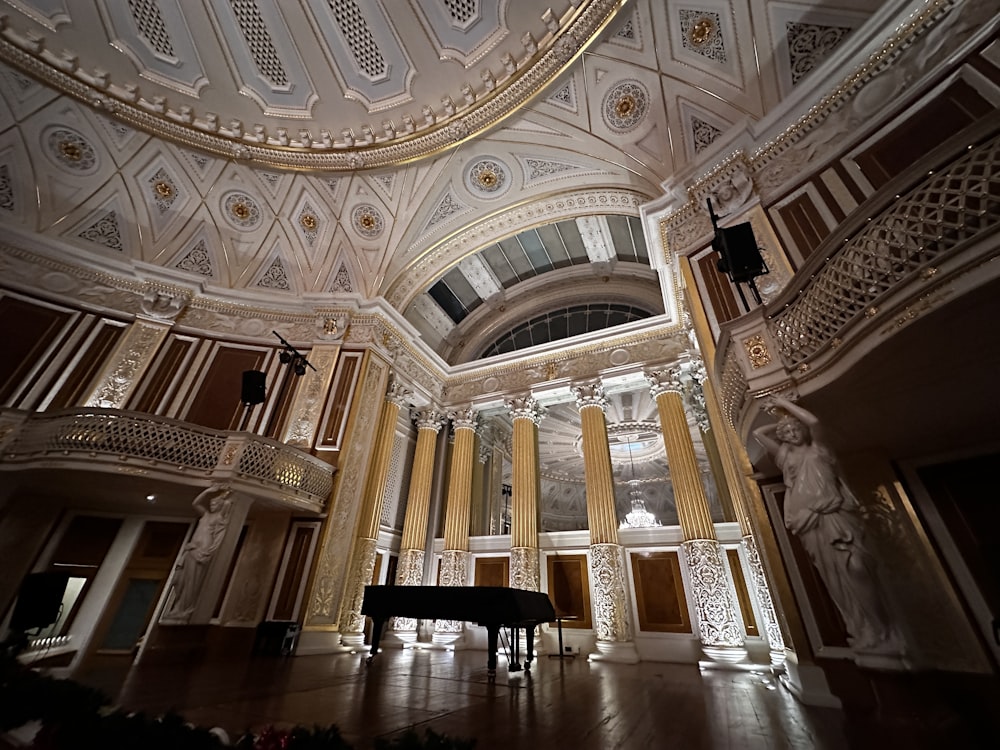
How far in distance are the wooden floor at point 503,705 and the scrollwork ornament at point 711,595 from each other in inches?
65.2

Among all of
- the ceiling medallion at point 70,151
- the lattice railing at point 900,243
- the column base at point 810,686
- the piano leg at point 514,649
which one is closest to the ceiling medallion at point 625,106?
the lattice railing at point 900,243

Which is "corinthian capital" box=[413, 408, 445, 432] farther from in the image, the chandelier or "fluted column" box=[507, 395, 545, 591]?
the chandelier

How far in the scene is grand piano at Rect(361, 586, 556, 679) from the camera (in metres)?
4.12

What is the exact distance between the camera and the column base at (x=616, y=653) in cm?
612

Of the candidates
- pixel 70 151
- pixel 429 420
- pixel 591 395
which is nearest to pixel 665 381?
pixel 591 395

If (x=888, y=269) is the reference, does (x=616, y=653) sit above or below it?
below

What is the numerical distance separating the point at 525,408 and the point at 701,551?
4546 mm

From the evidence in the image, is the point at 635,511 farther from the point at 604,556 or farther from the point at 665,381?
the point at 665,381

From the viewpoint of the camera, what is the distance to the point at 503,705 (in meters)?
2.75

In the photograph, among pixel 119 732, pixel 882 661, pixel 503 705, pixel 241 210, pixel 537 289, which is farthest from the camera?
pixel 537 289

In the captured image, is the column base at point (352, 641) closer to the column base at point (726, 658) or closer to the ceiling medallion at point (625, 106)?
the column base at point (726, 658)

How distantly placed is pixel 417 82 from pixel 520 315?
5.97 meters

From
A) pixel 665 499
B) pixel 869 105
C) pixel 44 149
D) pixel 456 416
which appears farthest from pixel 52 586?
pixel 665 499

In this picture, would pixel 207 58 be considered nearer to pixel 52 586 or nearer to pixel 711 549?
pixel 52 586
